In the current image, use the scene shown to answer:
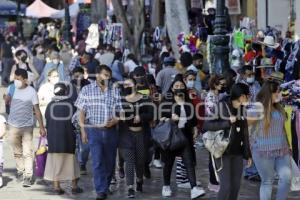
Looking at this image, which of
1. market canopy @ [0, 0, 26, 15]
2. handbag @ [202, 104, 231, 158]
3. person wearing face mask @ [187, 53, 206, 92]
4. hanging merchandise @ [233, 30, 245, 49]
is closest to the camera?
handbag @ [202, 104, 231, 158]

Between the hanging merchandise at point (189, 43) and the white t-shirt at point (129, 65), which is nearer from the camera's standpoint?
the hanging merchandise at point (189, 43)

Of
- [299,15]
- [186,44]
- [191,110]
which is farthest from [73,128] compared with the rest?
[299,15]

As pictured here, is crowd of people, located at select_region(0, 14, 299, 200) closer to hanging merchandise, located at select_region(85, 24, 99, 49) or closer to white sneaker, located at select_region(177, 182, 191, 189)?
white sneaker, located at select_region(177, 182, 191, 189)

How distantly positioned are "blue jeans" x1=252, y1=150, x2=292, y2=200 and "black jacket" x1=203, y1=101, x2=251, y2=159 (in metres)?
0.15

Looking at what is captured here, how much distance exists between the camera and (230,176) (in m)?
8.82

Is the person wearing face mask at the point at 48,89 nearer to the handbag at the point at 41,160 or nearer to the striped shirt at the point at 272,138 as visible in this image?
the handbag at the point at 41,160

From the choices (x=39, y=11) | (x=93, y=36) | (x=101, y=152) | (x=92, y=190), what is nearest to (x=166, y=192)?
(x=101, y=152)

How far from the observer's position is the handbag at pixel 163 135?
1018cm

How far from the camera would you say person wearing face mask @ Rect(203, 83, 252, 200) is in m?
8.75

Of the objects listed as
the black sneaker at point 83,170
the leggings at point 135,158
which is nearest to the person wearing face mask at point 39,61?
the black sneaker at point 83,170

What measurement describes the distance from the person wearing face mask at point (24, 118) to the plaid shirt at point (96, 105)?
1.05m

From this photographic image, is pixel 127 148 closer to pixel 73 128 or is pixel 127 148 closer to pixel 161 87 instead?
pixel 73 128

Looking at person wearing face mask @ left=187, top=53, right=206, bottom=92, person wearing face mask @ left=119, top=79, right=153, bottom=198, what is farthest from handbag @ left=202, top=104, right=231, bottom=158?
person wearing face mask @ left=187, top=53, right=206, bottom=92

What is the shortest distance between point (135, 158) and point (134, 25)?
511 inches
